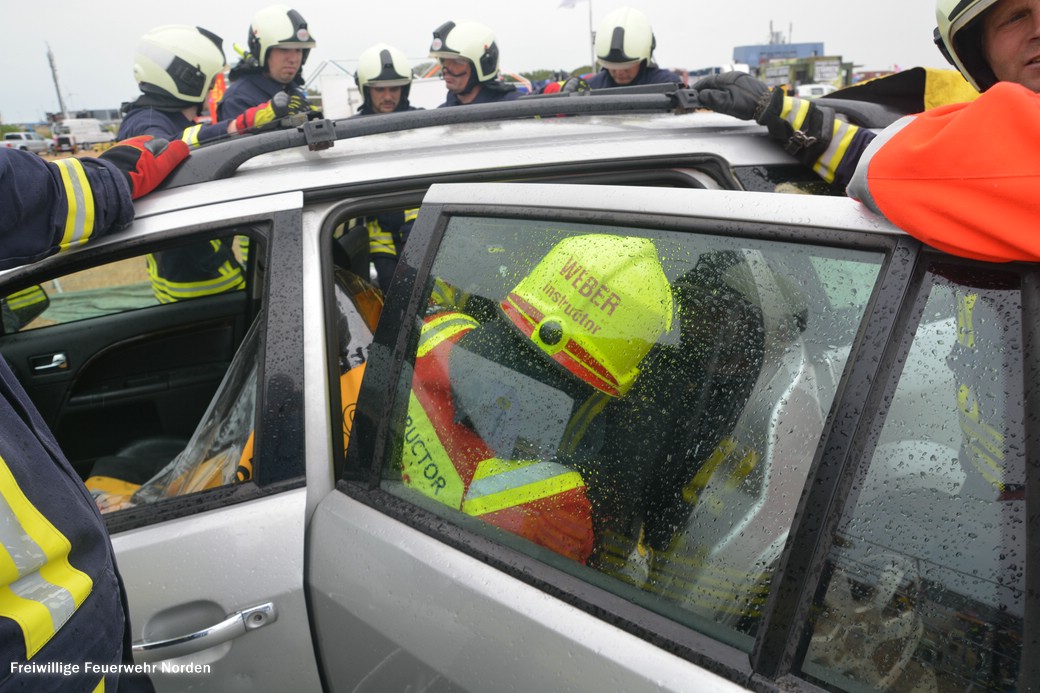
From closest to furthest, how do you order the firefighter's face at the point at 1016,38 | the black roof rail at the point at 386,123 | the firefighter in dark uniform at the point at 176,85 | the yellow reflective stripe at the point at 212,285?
the firefighter's face at the point at 1016,38
the black roof rail at the point at 386,123
the yellow reflective stripe at the point at 212,285
the firefighter in dark uniform at the point at 176,85

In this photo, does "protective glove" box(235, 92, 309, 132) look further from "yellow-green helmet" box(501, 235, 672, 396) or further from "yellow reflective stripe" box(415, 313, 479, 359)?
"yellow-green helmet" box(501, 235, 672, 396)

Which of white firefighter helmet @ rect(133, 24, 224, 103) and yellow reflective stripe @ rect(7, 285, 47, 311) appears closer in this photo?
yellow reflective stripe @ rect(7, 285, 47, 311)

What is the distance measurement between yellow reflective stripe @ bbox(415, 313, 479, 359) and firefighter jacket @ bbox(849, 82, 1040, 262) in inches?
28.2

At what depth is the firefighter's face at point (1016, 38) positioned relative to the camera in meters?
1.74

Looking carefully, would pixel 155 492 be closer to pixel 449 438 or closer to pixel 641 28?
pixel 449 438

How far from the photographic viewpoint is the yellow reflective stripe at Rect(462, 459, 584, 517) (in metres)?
1.21

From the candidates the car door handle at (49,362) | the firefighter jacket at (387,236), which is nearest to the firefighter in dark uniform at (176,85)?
the firefighter jacket at (387,236)

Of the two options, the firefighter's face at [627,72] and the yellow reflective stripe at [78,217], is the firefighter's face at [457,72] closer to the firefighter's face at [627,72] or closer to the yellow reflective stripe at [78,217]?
the firefighter's face at [627,72]

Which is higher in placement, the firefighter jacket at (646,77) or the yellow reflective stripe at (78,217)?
the firefighter jacket at (646,77)

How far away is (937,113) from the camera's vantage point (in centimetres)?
101

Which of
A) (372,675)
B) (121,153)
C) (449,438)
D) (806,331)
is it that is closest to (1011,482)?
(806,331)

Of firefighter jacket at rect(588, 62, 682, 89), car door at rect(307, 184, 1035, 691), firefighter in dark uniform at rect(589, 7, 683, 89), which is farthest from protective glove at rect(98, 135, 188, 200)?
firefighter in dark uniform at rect(589, 7, 683, 89)

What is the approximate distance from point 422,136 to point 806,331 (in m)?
1.35

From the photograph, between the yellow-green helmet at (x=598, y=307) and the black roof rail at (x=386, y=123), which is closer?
the yellow-green helmet at (x=598, y=307)
